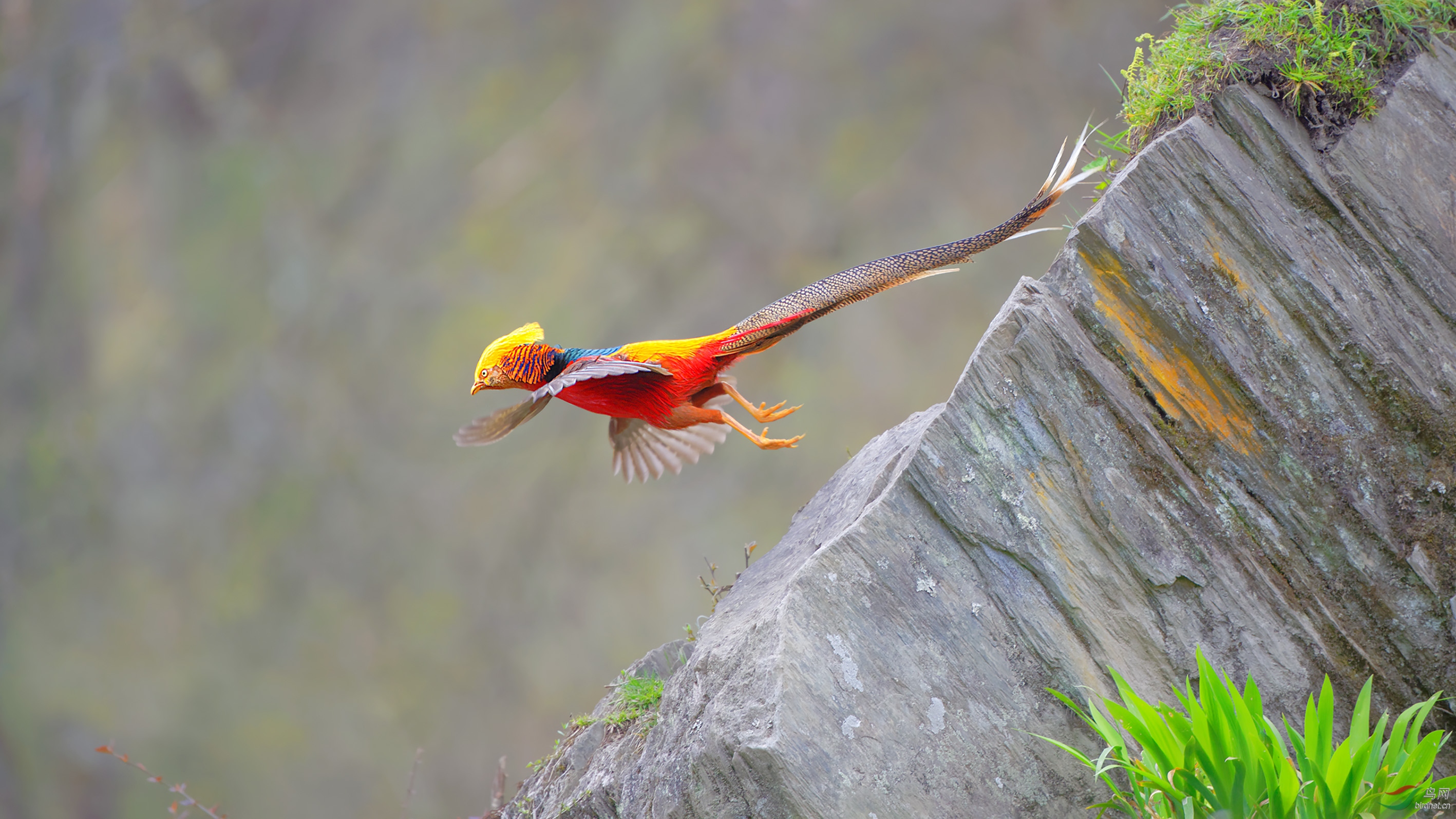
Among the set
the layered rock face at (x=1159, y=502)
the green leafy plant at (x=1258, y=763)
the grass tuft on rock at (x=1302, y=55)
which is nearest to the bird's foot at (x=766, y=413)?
the layered rock face at (x=1159, y=502)

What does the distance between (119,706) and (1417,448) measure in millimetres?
7814

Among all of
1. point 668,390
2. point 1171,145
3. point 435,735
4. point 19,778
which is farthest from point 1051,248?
point 19,778

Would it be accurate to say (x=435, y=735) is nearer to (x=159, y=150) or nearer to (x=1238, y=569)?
(x=159, y=150)

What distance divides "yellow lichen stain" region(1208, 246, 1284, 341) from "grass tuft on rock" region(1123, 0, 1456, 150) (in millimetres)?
422

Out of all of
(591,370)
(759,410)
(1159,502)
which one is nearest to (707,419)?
(759,410)

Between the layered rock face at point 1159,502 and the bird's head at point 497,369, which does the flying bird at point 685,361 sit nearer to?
the bird's head at point 497,369

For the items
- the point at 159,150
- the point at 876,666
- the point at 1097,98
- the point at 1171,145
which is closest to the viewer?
the point at 876,666

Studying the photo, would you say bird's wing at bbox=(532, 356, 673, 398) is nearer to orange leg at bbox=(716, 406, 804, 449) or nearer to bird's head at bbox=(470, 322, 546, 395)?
bird's head at bbox=(470, 322, 546, 395)

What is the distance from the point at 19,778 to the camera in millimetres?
6570

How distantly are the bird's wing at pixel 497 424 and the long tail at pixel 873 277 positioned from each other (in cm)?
53

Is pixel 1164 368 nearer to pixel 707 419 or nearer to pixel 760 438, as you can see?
pixel 760 438

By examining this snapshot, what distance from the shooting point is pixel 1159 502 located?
6.99 feet

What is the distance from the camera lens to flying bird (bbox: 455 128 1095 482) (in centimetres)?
223

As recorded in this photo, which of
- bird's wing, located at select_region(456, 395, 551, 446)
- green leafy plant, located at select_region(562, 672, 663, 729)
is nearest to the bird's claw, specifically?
bird's wing, located at select_region(456, 395, 551, 446)
